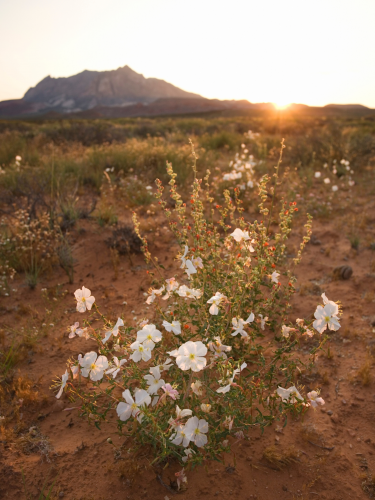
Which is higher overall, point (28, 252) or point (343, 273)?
point (28, 252)

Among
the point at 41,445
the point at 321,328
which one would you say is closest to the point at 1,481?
the point at 41,445

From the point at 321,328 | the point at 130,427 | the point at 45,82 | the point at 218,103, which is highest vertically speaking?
the point at 45,82

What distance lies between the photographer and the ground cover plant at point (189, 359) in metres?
1.61

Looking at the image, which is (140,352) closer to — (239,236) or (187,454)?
(187,454)

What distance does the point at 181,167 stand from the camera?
6.79 metres

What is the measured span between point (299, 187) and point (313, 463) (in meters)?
5.54

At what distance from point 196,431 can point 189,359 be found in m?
0.32

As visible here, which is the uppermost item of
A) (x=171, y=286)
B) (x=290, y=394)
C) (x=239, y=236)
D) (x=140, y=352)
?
(x=239, y=236)

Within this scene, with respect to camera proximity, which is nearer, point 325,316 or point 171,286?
point 325,316

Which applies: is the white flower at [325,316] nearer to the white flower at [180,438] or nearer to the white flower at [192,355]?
the white flower at [192,355]

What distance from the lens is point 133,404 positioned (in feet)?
4.69

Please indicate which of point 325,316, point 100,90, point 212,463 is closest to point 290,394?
point 325,316

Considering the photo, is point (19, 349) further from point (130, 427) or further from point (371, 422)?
point (371, 422)

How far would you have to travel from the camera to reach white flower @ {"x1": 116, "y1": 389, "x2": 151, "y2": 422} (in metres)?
1.40
